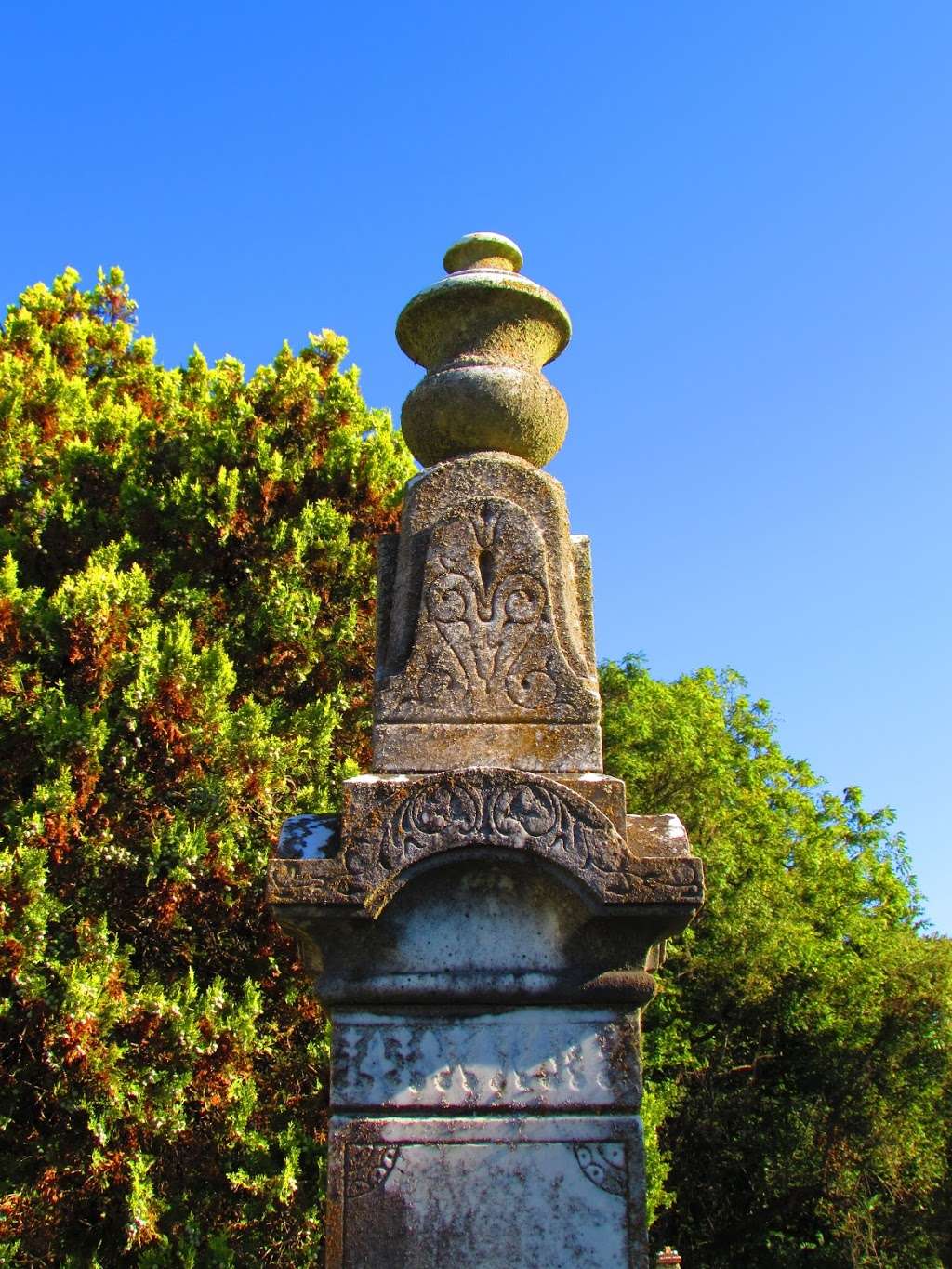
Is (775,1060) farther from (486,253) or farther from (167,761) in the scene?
(486,253)

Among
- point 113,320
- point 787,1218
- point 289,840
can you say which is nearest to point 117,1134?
point 289,840

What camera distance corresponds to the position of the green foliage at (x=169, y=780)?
6.63 m

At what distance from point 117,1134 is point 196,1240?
35.5 inches

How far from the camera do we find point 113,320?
13039mm

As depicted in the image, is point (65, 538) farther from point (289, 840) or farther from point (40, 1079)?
point (289, 840)

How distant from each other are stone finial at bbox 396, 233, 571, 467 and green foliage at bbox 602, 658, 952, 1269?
41.6 ft

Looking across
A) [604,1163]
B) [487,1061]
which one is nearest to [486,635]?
[487,1061]

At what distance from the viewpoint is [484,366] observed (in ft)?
12.0

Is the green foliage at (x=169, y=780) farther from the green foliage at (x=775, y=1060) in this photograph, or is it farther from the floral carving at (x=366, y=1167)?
the green foliage at (x=775, y=1060)

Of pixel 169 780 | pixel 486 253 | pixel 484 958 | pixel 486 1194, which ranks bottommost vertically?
pixel 486 1194

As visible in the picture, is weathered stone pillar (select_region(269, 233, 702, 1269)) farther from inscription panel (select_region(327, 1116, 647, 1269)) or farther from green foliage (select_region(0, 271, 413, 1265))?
green foliage (select_region(0, 271, 413, 1265))

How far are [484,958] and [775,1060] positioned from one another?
1675 centimetres

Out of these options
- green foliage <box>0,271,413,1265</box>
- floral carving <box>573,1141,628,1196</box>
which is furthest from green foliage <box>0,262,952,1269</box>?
floral carving <box>573,1141,628,1196</box>

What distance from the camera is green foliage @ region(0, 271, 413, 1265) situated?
6.63 metres
